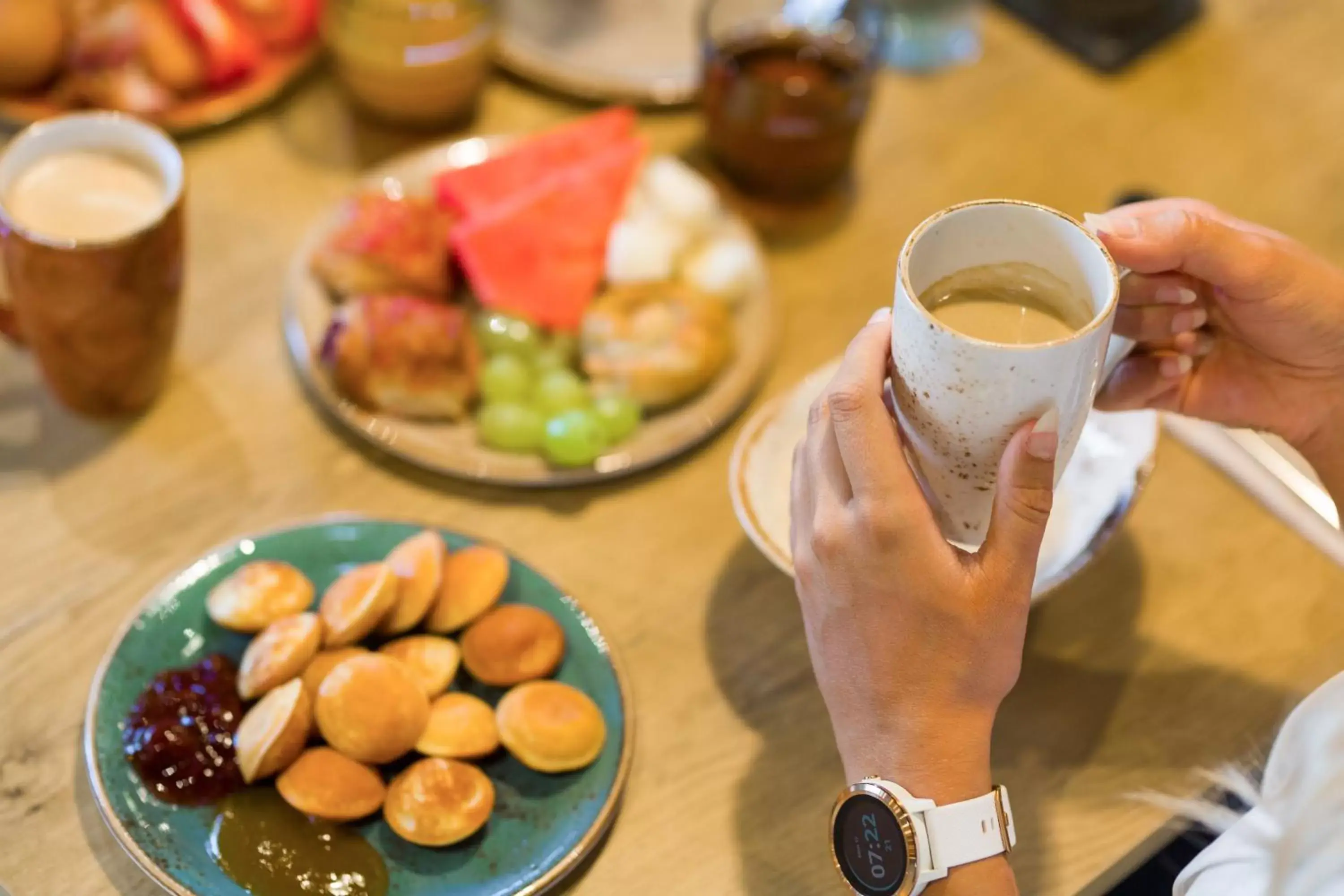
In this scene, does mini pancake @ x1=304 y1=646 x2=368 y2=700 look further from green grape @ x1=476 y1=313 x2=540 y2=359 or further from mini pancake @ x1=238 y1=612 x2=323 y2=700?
green grape @ x1=476 y1=313 x2=540 y2=359

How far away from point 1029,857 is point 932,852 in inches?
5.9

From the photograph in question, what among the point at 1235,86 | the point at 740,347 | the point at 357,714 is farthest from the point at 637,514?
the point at 1235,86

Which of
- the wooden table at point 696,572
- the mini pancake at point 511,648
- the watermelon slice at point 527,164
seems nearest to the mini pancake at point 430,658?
the mini pancake at point 511,648

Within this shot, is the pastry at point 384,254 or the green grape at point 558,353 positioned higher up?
the pastry at point 384,254

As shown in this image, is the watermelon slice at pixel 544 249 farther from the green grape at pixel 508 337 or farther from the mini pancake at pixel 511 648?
the mini pancake at pixel 511 648

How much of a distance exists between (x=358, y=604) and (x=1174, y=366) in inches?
22.5

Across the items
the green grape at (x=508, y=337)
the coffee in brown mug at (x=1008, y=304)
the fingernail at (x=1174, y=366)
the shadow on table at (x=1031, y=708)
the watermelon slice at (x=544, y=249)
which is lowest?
the shadow on table at (x=1031, y=708)

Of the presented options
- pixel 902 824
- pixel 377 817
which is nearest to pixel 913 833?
pixel 902 824

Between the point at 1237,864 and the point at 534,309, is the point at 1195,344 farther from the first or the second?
the point at 534,309

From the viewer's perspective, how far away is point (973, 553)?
706 millimetres

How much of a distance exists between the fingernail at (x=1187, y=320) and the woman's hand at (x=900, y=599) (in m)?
0.25

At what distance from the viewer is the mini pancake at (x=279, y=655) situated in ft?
2.66

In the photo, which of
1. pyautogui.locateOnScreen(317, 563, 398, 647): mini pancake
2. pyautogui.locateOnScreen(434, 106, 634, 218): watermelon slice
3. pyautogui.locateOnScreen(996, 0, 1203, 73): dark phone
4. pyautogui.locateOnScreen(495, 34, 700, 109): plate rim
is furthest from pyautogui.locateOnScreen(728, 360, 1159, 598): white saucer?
pyautogui.locateOnScreen(996, 0, 1203, 73): dark phone

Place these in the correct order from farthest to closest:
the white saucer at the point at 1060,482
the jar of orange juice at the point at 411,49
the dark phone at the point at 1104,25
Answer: the dark phone at the point at 1104,25
the jar of orange juice at the point at 411,49
the white saucer at the point at 1060,482
